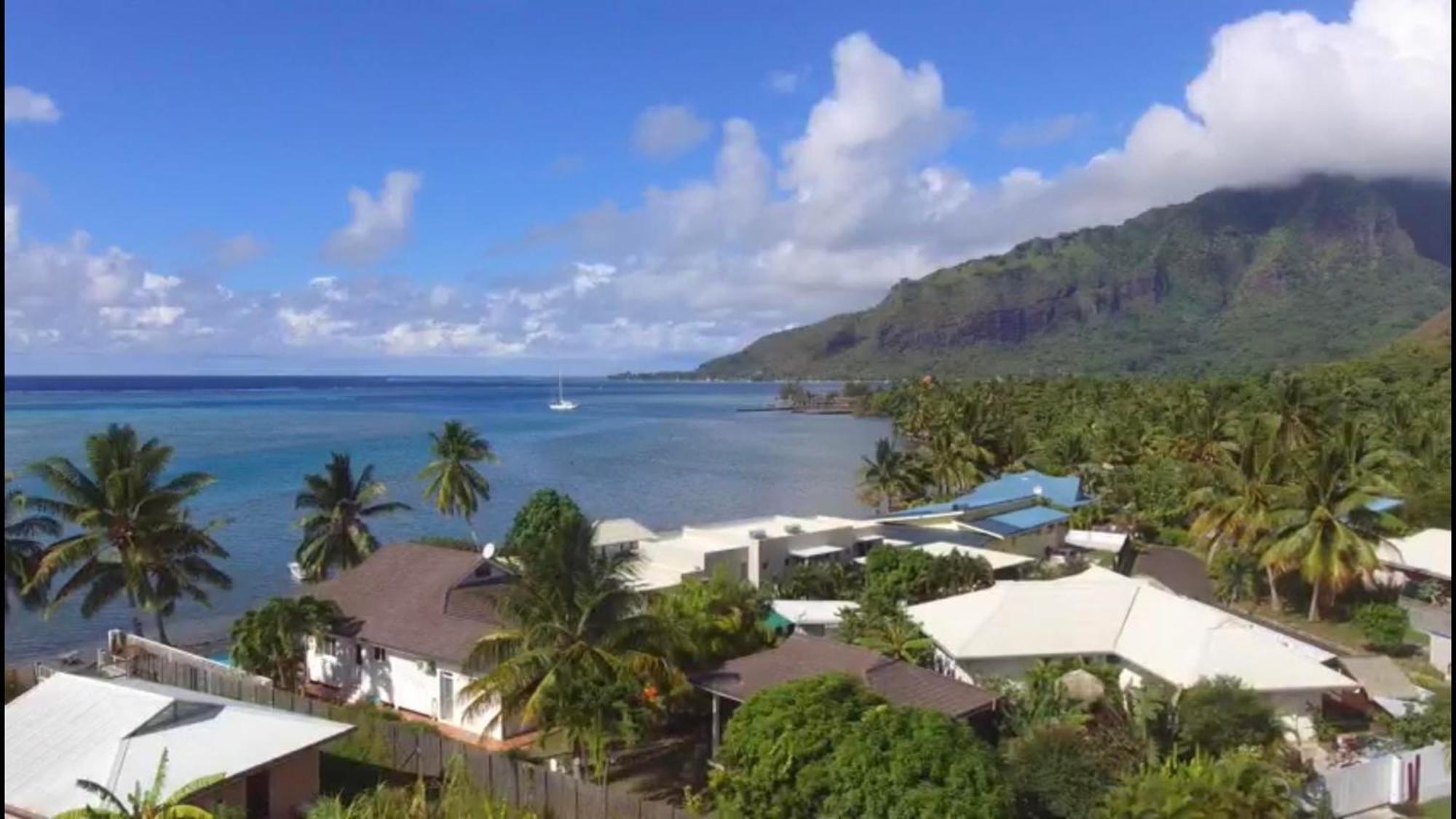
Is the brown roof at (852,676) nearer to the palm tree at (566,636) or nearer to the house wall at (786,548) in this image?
the palm tree at (566,636)

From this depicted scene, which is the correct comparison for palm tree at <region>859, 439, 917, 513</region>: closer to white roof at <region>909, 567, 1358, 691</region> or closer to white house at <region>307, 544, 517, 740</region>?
white roof at <region>909, 567, 1358, 691</region>

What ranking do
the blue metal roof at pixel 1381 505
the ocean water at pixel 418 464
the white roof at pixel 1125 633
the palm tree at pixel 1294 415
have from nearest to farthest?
the white roof at pixel 1125 633, the blue metal roof at pixel 1381 505, the ocean water at pixel 418 464, the palm tree at pixel 1294 415

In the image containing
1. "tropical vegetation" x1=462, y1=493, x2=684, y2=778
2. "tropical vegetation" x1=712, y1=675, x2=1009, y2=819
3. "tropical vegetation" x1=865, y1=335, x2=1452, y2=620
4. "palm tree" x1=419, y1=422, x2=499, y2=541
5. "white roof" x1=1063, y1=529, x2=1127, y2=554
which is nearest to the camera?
"tropical vegetation" x1=712, y1=675, x2=1009, y2=819

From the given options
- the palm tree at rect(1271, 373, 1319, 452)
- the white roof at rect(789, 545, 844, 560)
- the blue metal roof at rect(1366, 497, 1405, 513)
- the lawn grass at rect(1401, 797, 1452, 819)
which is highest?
the palm tree at rect(1271, 373, 1319, 452)

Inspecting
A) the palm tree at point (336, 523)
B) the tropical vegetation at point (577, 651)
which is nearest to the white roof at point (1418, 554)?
the tropical vegetation at point (577, 651)

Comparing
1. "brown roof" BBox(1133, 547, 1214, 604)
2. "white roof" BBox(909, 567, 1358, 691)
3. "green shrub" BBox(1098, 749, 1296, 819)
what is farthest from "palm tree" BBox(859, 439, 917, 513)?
"green shrub" BBox(1098, 749, 1296, 819)

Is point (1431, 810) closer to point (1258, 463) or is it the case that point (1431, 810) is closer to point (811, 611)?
point (811, 611)

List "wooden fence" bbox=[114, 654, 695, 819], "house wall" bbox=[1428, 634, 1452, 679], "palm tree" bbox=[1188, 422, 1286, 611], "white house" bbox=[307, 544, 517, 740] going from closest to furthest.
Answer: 1. "wooden fence" bbox=[114, 654, 695, 819]
2. "house wall" bbox=[1428, 634, 1452, 679]
3. "white house" bbox=[307, 544, 517, 740]
4. "palm tree" bbox=[1188, 422, 1286, 611]
